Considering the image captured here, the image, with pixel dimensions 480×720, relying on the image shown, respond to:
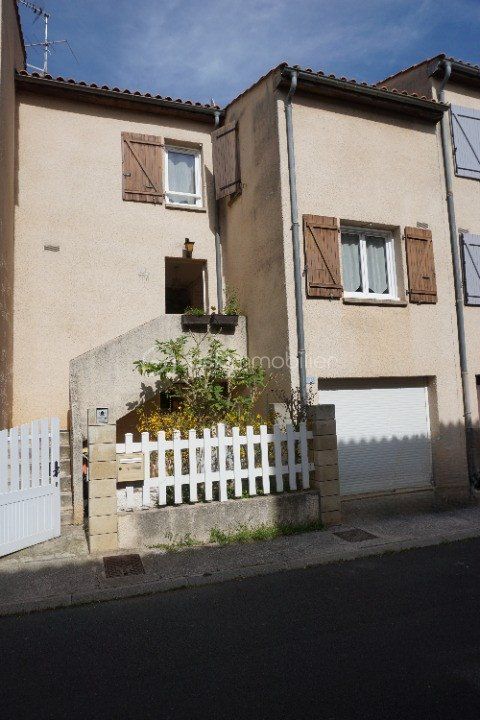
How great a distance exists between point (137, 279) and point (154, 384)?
2.92 meters

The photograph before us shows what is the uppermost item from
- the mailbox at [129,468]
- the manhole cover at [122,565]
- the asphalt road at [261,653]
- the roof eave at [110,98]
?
the roof eave at [110,98]

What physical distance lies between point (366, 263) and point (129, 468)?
5656mm

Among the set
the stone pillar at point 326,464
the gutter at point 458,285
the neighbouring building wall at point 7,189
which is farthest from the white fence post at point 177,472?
the gutter at point 458,285

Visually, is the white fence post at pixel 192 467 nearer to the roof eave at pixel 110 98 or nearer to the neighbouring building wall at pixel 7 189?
the neighbouring building wall at pixel 7 189

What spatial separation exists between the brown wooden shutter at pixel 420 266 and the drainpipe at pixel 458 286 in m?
0.56

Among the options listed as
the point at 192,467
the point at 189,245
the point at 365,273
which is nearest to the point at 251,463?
the point at 192,467

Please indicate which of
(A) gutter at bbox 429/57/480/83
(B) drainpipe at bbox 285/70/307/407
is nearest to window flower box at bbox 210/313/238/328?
(B) drainpipe at bbox 285/70/307/407

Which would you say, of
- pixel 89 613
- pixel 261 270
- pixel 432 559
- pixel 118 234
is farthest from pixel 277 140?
pixel 89 613

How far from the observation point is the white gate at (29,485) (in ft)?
19.9

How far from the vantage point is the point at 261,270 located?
914 centimetres

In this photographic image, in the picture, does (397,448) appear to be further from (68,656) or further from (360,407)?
(68,656)

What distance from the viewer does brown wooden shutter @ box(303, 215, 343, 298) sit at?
8367mm

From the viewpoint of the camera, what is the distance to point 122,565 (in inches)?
221

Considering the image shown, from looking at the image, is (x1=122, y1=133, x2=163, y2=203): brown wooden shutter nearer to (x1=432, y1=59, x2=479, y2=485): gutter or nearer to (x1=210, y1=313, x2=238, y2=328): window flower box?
(x1=210, y1=313, x2=238, y2=328): window flower box
